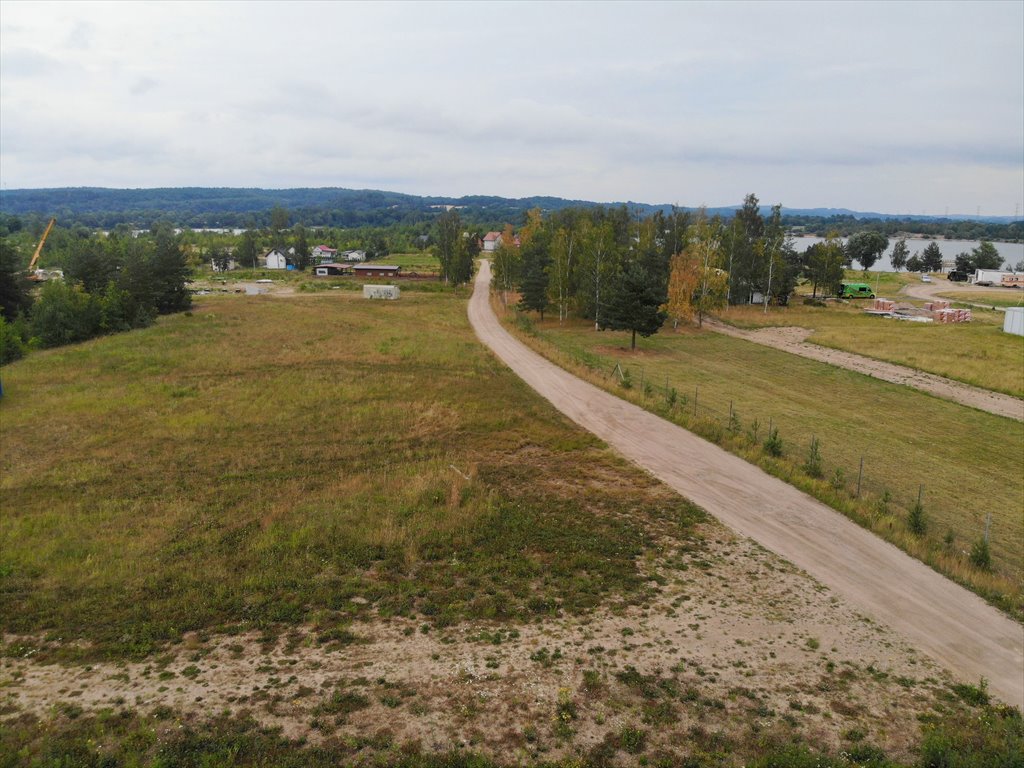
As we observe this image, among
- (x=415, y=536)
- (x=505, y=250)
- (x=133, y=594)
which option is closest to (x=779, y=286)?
(x=505, y=250)

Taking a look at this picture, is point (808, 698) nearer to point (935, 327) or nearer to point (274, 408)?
point (274, 408)

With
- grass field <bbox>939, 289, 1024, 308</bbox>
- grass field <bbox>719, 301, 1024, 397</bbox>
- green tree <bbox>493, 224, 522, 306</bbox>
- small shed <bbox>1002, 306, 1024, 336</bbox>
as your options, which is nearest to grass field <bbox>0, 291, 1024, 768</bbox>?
grass field <bbox>719, 301, 1024, 397</bbox>

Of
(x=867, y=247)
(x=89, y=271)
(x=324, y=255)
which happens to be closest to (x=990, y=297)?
(x=867, y=247)

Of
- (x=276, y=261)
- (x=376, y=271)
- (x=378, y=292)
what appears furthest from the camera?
(x=276, y=261)

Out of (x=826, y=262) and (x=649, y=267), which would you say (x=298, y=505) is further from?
(x=826, y=262)

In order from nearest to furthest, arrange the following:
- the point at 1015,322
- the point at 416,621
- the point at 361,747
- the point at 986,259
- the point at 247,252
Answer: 1. the point at 361,747
2. the point at 416,621
3. the point at 1015,322
4. the point at 986,259
5. the point at 247,252

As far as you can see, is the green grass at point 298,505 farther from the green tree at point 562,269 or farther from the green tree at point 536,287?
the green tree at point 536,287
